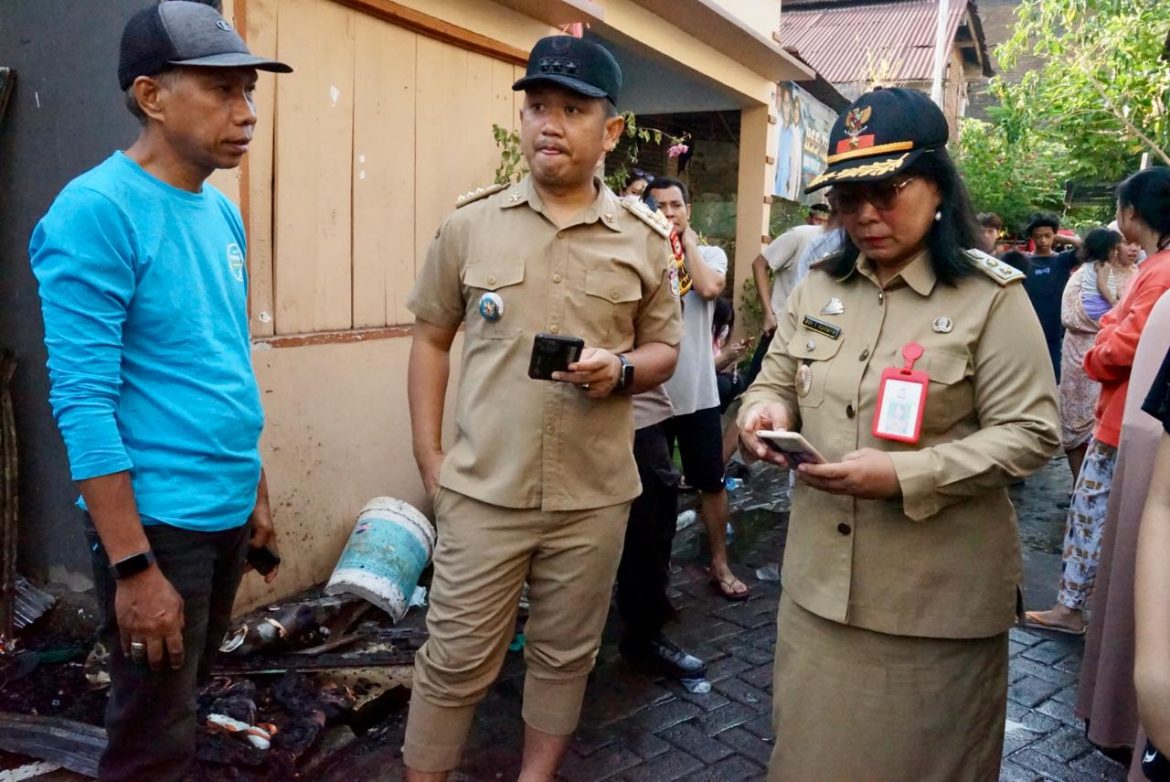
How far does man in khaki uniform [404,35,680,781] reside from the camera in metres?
2.46

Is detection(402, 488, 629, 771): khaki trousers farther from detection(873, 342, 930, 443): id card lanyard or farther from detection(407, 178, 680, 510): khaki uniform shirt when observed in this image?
detection(873, 342, 930, 443): id card lanyard

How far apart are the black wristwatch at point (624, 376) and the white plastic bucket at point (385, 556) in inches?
75.7

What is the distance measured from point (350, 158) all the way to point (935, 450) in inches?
130

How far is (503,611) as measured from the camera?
8.19 ft

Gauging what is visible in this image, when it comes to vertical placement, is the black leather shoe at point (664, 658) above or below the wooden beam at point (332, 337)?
below

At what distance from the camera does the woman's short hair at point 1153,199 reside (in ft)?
12.3

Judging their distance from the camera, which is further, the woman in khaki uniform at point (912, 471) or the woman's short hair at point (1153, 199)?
the woman's short hair at point (1153, 199)

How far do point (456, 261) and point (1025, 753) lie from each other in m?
2.64

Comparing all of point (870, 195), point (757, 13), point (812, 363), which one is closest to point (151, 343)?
point (812, 363)

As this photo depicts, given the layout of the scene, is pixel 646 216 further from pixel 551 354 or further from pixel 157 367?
Result: pixel 157 367

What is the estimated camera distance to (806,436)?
2.15 m

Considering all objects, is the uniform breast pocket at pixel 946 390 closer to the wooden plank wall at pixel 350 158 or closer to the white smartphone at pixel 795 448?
the white smartphone at pixel 795 448

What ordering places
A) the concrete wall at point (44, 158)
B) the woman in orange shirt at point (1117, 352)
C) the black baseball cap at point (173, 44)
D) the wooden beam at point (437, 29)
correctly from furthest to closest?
the wooden beam at point (437, 29), the woman in orange shirt at point (1117, 352), the concrete wall at point (44, 158), the black baseball cap at point (173, 44)

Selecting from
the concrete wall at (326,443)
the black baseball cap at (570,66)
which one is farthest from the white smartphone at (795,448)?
the concrete wall at (326,443)
